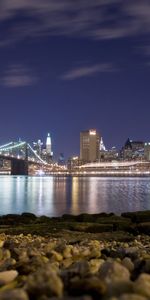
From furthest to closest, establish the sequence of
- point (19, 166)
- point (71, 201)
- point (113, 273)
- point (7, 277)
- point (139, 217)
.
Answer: point (19, 166)
point (71, 201)
point (139, 217)
point (7, 277)
point (113, 273)

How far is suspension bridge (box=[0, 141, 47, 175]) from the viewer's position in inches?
4801

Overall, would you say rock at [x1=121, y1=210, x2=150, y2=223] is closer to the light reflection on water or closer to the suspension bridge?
the light reflection on water

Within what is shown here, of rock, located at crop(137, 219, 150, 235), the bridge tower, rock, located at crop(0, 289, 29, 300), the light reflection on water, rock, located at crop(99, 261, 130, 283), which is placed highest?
the bridge tower

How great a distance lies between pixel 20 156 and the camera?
142 meters

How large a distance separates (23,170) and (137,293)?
124830mm

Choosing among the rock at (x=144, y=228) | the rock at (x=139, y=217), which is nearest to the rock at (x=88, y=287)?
the rock at (x=144, y=228)

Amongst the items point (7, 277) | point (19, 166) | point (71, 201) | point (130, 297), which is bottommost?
point (71, 201)

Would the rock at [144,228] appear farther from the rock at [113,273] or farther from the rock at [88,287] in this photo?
the rock at [88,287]

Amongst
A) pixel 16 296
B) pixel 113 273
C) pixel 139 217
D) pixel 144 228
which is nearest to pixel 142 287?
pixel 113 273

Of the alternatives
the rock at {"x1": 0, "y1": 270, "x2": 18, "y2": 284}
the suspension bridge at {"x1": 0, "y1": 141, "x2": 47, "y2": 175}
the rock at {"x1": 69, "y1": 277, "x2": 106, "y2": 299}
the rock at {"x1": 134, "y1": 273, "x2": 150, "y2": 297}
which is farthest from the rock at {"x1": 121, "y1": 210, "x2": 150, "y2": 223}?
the suspension bridge at {"x1": 0, "y1": 141, "x2": 47, "y2": 175}

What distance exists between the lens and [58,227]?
49.6ft

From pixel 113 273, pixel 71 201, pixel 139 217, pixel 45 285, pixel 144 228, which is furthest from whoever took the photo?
pixel 71 201

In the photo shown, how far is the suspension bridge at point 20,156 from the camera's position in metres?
122

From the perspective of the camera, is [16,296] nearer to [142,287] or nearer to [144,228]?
[142,287]
